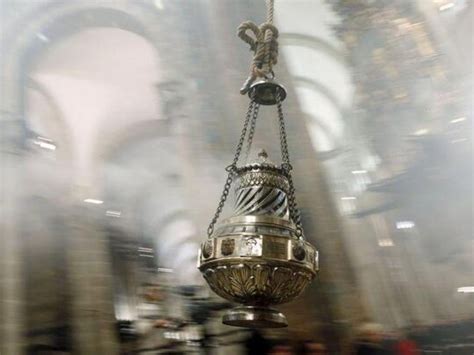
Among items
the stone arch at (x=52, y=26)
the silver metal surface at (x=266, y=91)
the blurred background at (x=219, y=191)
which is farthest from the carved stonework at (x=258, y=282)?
the stone arch at (x=52, y=26)

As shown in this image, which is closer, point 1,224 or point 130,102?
point 1,224

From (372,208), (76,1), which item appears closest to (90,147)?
(76,1)

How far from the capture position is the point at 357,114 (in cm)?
528

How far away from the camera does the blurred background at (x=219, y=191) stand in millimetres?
3373

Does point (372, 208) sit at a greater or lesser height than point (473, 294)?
greater

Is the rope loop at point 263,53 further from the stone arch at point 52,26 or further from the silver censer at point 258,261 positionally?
the stone arch at point 52,26

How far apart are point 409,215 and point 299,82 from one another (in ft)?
13.1

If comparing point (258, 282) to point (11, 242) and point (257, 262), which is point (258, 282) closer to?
point (257, 262)

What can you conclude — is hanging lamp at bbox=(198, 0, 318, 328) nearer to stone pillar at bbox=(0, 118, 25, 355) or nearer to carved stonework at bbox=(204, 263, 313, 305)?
carved stonework at bbox=(204, 263, 313, 305)

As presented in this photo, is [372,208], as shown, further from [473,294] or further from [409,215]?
[473,294]

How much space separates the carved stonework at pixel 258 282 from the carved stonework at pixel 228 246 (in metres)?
0.05

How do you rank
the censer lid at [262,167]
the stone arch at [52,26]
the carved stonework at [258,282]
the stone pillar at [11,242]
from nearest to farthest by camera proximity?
the carved stonework at [258,282]
the censer lid at [262,167]
the stone pillar at [11,242]
the stone arch at [52,26]

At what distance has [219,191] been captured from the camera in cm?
404

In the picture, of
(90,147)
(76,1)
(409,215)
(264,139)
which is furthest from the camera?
(90,147)
